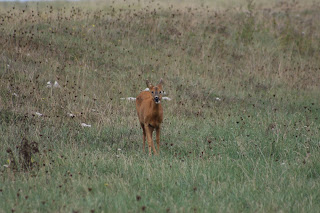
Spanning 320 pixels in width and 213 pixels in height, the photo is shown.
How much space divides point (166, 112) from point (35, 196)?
571 cm

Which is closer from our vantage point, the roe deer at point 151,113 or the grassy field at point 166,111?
the grassy field at point 166,111

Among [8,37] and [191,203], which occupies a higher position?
[8,37]

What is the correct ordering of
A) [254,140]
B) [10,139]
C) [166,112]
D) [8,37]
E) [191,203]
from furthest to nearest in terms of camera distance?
1. [8,37]
2. [166,112]
3. [254,140]
4. [10,139]
5. [191,203]

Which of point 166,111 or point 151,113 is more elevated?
point 151,113

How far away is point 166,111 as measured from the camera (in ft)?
35.4

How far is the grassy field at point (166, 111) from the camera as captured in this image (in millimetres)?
5602

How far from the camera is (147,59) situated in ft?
47.3

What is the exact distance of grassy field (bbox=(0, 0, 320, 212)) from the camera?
5.60 m

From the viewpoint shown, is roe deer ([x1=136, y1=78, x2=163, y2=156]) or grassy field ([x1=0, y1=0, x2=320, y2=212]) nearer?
grassy field ([x1=0, y1=0, x2=320, y2=212])

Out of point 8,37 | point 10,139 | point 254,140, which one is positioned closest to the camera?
point 10,139

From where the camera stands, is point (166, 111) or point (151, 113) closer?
point (151, 113)

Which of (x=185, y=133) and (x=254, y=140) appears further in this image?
(x=185, y=133)

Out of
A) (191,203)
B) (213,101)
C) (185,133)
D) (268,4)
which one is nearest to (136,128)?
(185,133)

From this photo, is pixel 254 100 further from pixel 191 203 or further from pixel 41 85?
pixel 191 203
